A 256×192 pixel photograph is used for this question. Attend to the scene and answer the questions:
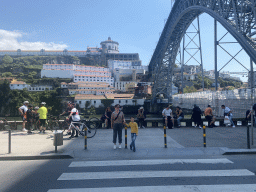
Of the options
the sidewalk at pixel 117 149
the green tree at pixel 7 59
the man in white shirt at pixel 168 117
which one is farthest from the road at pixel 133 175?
the green tree at pixel 7 59

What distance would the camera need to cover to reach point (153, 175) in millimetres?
6012

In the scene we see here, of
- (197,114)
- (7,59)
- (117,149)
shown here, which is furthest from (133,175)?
(7,59)

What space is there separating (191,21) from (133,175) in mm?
35439

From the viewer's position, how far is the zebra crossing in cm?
518

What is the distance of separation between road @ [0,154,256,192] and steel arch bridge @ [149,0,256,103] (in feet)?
40.4

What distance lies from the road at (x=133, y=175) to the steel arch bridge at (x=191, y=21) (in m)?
12.3

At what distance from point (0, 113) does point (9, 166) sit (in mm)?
93281

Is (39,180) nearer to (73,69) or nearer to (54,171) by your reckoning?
(54,171)

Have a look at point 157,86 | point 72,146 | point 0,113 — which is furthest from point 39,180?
point 0,113

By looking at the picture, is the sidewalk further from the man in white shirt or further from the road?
the man in white shirt

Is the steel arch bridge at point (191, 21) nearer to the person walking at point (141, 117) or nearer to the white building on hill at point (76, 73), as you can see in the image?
the person walking at point (141, 117)

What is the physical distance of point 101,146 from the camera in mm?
9695

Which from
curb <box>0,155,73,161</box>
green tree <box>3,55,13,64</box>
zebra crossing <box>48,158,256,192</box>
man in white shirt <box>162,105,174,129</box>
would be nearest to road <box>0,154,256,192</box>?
zebra crossing <box>48,158,256,192</box>

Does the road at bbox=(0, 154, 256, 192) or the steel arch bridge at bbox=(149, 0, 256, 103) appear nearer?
the road at bbox=(0, 154, 256, 192)
